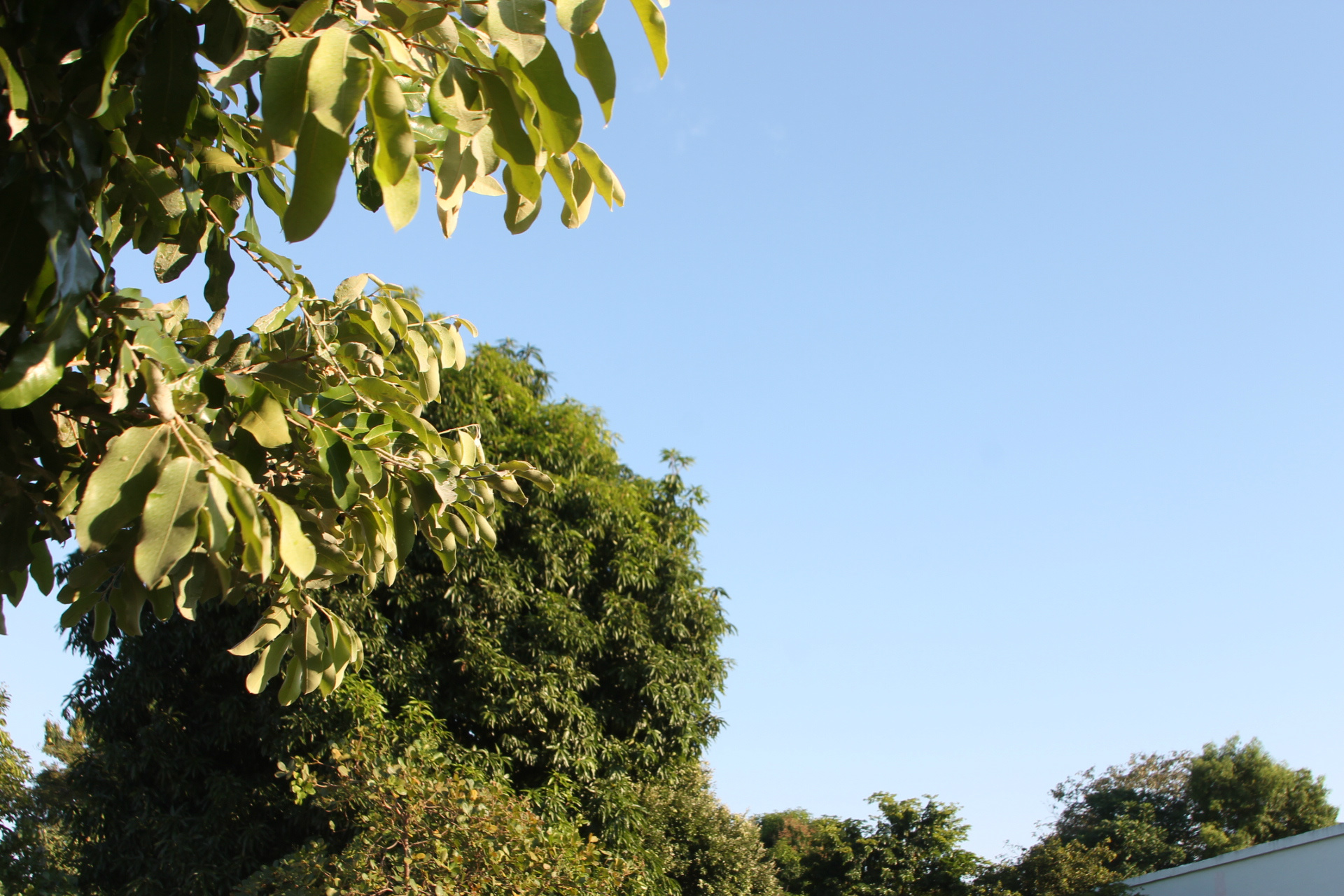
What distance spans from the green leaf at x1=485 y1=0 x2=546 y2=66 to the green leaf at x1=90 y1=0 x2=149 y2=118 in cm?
64

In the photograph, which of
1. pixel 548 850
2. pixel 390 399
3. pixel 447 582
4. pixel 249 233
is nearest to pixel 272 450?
pixel 390 399

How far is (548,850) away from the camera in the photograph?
745cm

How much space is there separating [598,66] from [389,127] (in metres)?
0.33

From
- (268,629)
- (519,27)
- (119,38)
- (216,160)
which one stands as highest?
(216,160)

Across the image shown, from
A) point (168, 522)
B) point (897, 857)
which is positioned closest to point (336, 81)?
point (168, 522)

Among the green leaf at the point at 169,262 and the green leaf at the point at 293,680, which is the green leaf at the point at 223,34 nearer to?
the green leaf at the point at 169,262

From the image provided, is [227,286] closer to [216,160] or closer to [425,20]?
[216,160]

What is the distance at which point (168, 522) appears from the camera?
125cm

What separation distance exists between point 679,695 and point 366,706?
363cm

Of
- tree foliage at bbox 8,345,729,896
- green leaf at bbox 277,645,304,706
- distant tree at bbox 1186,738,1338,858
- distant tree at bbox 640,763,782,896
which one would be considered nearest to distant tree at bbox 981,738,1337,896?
distant tree at bbox 1186,738,1338,858

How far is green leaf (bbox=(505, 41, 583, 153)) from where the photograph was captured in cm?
128

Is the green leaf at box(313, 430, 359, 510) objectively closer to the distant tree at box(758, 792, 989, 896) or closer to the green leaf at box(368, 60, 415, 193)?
the green leaf at box(368, 60, 415, 193)

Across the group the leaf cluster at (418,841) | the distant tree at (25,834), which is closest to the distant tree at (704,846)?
the leaf cluster at (418,841)

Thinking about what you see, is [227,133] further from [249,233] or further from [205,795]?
[205,795]
